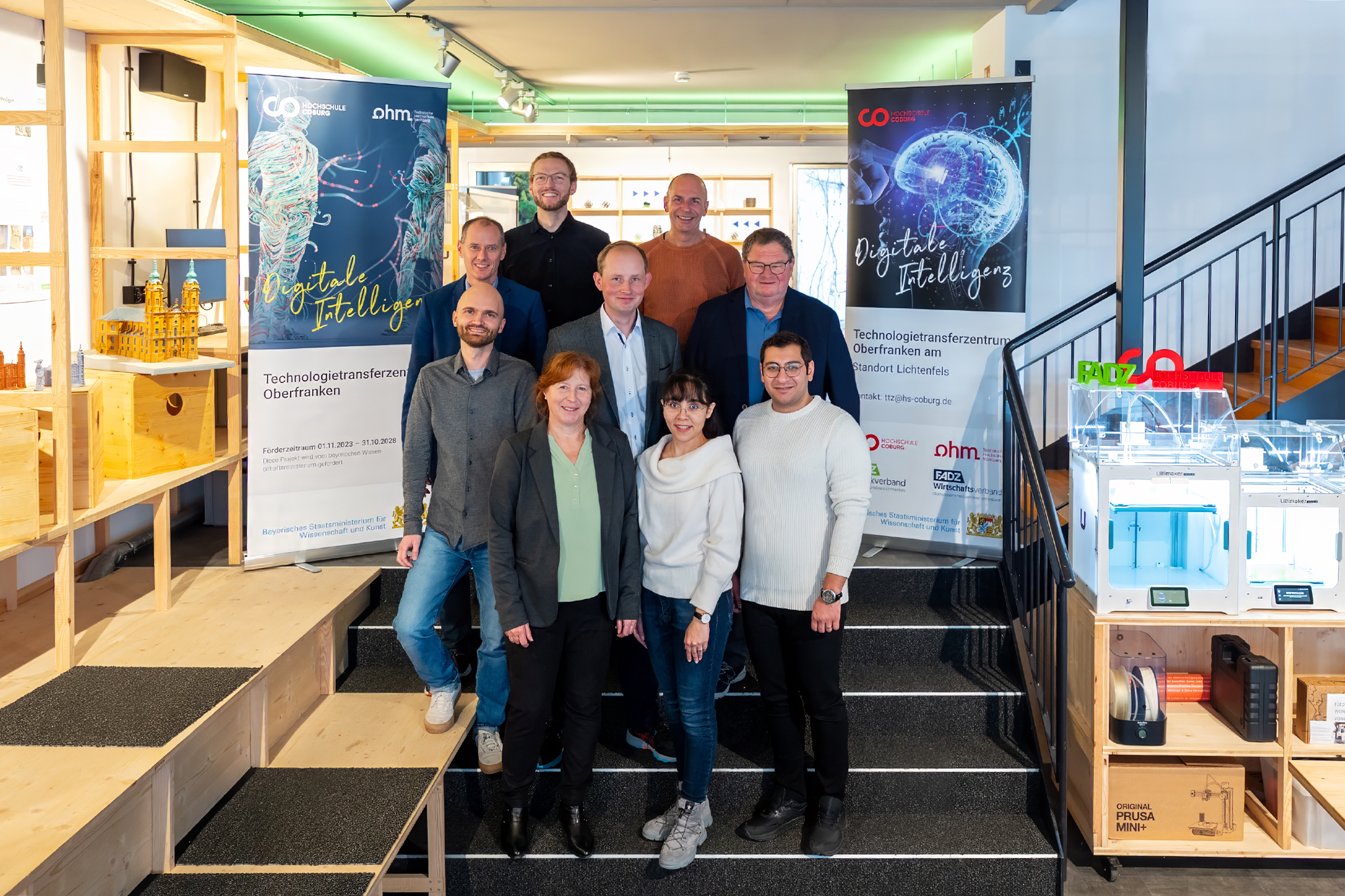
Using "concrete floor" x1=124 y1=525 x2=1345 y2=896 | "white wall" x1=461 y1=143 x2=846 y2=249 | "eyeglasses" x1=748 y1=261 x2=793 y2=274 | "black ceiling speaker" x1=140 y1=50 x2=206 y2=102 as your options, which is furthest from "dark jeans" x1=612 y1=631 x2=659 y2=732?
"white wall" x1=461 y1=143 x2=846 y2=249

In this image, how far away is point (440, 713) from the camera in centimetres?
345

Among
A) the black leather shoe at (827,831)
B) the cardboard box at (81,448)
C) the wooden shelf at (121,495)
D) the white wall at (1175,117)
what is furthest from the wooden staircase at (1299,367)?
the cardboard box at (81,448)

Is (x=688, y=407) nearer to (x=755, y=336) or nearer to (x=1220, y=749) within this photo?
(x=755, y=336)

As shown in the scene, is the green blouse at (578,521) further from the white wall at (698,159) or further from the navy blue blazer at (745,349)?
the white wall at (698,159)

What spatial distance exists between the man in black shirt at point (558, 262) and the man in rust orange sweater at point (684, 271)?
0.72 feet

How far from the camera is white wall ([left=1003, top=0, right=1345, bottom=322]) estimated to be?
5.29m

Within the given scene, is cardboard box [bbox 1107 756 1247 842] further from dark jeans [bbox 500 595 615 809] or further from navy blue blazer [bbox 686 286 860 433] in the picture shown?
dark jeans [bbox 500 595 615 809]

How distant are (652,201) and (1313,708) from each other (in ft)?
27.1

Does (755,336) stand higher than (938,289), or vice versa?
(938,289)

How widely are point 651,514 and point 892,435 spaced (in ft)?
6.70

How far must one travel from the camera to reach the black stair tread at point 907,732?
3.53 metres

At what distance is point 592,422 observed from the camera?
2992 mm

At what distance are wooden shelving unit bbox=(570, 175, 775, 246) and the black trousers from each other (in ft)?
25.3


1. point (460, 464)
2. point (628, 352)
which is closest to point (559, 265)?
point (628, 352)
